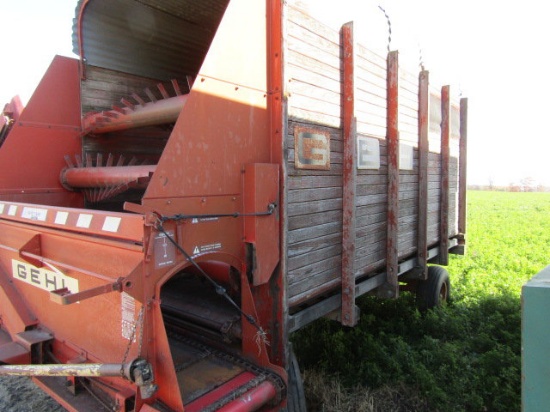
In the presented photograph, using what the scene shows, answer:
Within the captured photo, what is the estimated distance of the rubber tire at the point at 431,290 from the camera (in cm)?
513

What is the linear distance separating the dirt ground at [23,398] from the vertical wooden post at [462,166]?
5.17 m

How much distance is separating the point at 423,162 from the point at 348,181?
1593mm

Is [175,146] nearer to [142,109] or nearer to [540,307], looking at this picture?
[142,109]

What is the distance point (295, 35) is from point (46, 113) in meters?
2.27

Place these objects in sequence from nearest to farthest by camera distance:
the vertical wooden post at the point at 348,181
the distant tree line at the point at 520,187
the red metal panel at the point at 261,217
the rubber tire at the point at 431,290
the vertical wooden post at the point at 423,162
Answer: the red metal panel at the point at 261,217 < the vertical wooden post at the point at 348,181 < the vertical wooden post at the point at 423,162 < the rubber tire at the point at 431,290 < the distant tree line at the point at 520,187

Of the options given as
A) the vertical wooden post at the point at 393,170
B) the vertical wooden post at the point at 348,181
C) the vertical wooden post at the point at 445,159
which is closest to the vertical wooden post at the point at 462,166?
the vertical wooden post at the point at 445,159

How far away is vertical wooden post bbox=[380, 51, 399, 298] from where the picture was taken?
12.3 feet

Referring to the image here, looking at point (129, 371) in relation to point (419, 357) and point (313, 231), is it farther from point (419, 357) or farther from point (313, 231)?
point (419, 357)

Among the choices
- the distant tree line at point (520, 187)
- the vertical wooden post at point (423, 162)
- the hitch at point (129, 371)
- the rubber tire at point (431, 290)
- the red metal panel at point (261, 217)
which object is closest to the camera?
the hitch at point (129, 371)

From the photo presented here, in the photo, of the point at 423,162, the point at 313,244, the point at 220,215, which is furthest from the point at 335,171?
the point at 423,162

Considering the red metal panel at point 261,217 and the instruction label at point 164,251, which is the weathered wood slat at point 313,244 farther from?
the instruction label at point 164,251

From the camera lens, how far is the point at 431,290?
16.9 feet

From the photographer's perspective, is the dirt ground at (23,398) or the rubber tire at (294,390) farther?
the dirt ground at (23,398)

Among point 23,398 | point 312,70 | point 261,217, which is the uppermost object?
point 312,70
